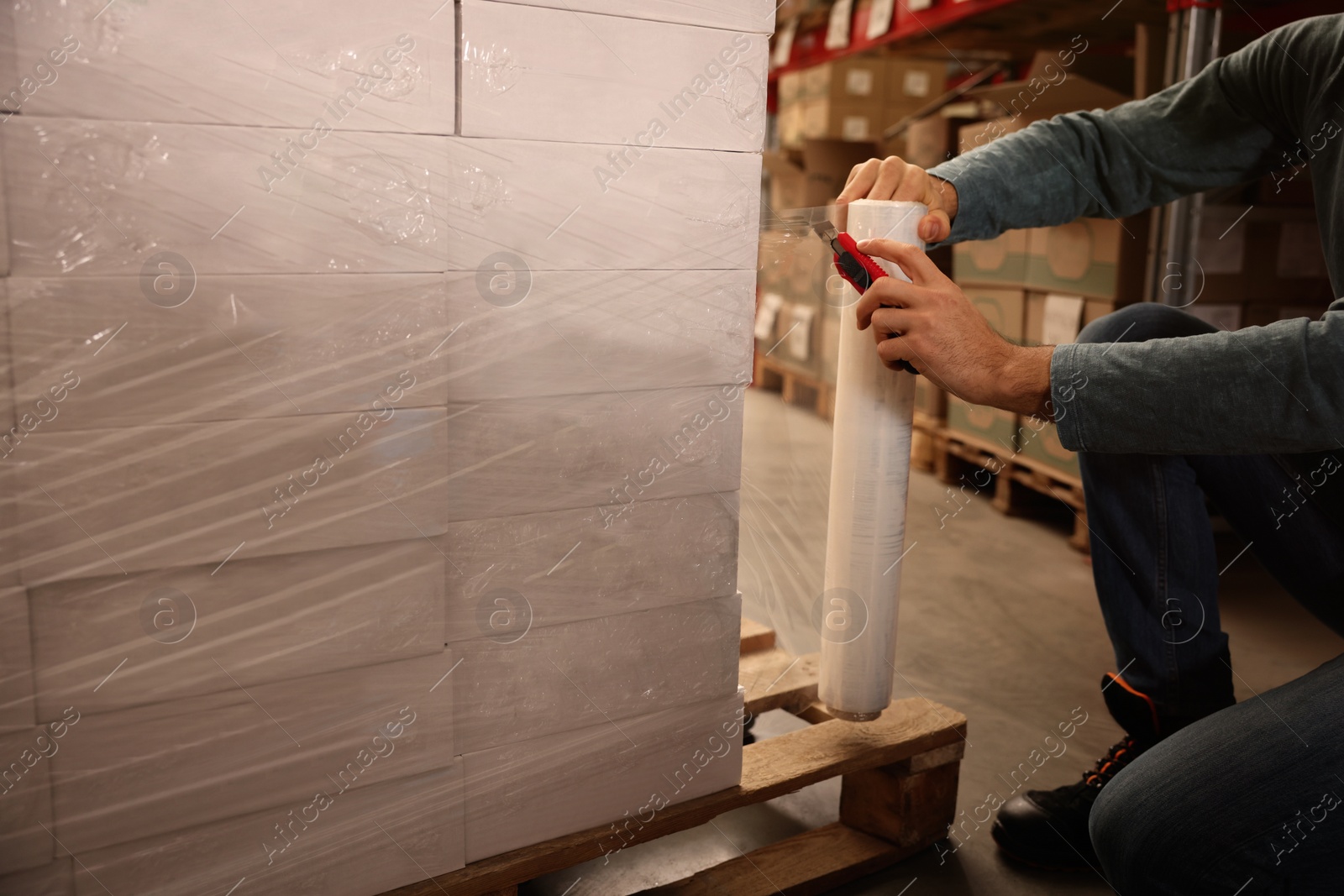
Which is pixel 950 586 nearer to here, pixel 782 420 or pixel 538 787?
pixel 782 420

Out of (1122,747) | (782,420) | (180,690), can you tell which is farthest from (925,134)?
(180,690)

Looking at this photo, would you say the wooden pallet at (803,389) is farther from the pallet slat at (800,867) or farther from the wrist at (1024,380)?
the pallet slat at (800,867)

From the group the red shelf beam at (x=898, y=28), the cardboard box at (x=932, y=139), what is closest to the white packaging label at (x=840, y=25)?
the red shelf beam at (x=898, y=28)

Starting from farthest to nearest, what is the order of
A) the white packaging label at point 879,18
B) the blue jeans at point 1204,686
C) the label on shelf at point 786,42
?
the label on shelf at point 786,42, the white packaging label at point 879,18, the blue jeans at point 1204,686

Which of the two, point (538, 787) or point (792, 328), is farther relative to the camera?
point (792, 328)

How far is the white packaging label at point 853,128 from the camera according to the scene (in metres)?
5.23

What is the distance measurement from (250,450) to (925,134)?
374 cm

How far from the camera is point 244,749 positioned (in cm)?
112

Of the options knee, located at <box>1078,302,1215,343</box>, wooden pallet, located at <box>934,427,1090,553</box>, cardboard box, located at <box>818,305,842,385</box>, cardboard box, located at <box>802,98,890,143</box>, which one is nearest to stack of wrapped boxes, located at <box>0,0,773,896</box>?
cardboard box, located at <box>818,305,842,385</box>

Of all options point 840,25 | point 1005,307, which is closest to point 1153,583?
point 1005,307

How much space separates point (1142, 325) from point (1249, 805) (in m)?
0.77

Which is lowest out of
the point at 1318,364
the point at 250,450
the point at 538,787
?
the point at 538,787

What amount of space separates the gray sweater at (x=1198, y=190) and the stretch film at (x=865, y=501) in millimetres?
228

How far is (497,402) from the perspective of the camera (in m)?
1.19
